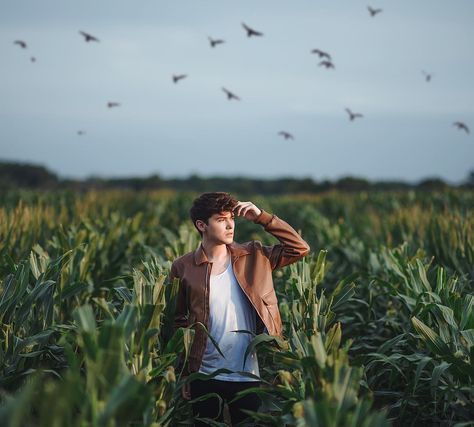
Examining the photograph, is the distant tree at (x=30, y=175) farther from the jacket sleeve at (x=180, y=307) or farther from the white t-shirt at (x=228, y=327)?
the white t-shirt at (x=228, y=327)

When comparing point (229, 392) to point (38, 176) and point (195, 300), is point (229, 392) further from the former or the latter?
point (38, 176)

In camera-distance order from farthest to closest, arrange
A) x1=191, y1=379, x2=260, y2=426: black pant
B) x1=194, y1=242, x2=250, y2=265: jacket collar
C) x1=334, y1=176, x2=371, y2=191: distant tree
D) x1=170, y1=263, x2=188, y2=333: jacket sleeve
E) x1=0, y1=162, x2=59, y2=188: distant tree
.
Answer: x1=0, y1=162, x2=59, y2=188: distant tree
x1=334, y1=176, x2=371, y2=191: distant tree
x1=170, y1=263, x2=188, y2=333: jacket sleeve
x1=194, y1=242, x2=250, y2=265: jacket collar
x1=191, y1=379, x2=260, y2=426: black pant

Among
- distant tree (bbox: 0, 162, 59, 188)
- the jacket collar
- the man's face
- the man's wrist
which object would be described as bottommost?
the jacket collar

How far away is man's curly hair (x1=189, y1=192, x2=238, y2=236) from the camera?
368 centimetres

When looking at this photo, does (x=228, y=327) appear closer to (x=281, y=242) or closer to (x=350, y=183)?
(x=281, y=242)

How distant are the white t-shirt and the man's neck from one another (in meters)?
0.10

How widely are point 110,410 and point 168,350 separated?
1127 mm

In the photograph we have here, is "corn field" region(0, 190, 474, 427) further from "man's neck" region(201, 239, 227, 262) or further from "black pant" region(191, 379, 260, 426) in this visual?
"man's neck" region(201, 239, 227, 262)

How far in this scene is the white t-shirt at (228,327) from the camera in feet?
12.1

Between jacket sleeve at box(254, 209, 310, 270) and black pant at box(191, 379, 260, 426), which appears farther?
jacket sleeve at box(254, 209, 310, 270)

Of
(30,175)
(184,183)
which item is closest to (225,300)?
(30,175)

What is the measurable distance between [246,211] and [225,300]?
49cm

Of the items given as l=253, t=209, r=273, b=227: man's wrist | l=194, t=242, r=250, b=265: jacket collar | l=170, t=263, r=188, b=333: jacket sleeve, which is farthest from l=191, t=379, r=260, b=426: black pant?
l=253, t=209, r=273, b=227: man's wrist

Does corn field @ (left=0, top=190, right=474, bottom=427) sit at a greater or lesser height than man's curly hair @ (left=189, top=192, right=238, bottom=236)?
lesser
